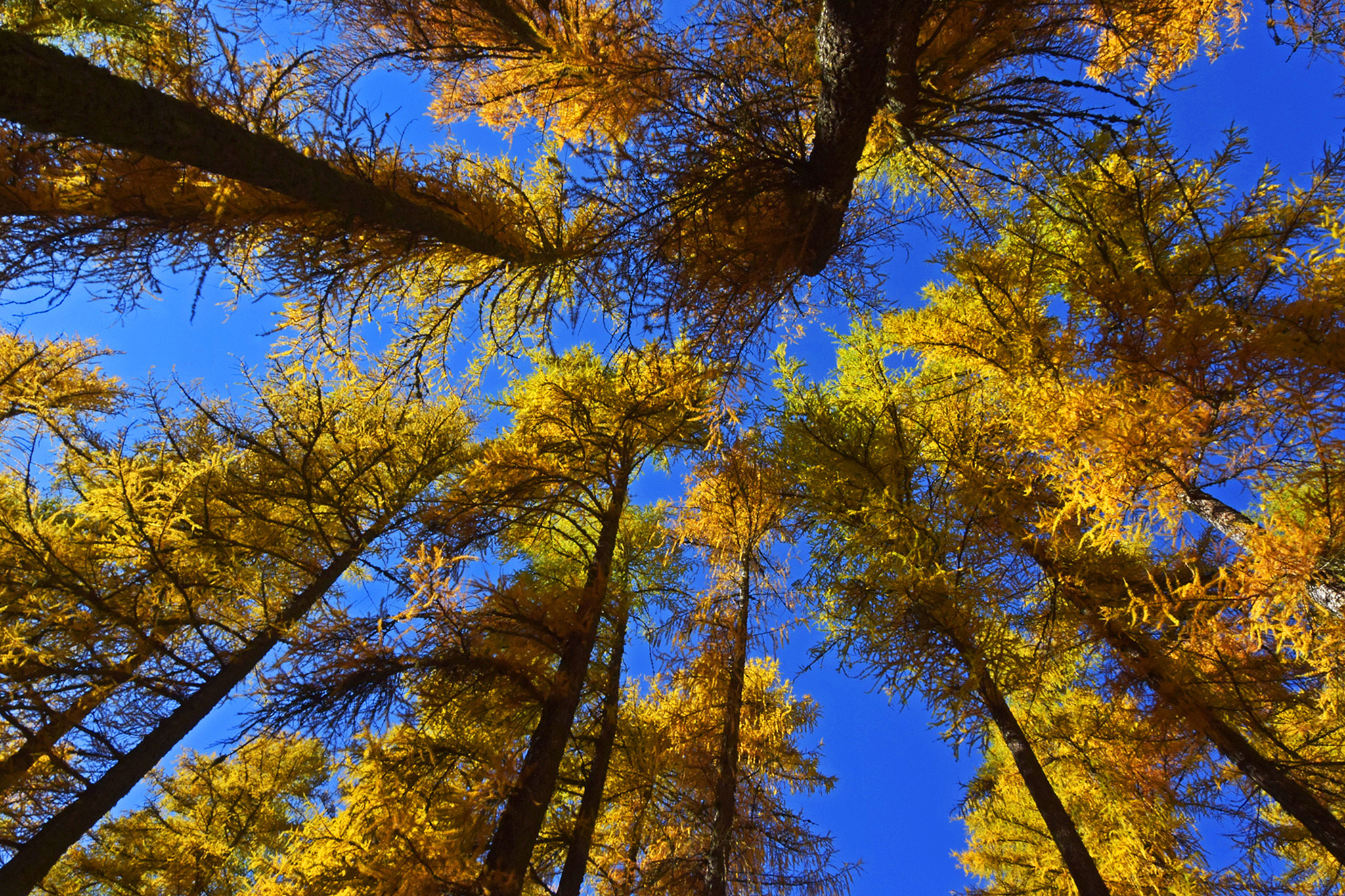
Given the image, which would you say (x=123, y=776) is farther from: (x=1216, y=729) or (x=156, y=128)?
(x=1216, y=729)

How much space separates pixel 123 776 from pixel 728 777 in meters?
4.94

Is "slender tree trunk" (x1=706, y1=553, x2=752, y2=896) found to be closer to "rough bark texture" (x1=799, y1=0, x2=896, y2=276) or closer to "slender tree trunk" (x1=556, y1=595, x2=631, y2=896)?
"slender tree trunk" (x1=556, y1=595, x2=631, y2=896)

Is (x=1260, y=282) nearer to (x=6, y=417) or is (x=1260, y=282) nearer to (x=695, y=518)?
(x=695, y=518)

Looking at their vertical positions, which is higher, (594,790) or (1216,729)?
(1216,729)

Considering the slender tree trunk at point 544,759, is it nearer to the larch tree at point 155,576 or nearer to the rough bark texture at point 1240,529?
the larch tree at point 155,576

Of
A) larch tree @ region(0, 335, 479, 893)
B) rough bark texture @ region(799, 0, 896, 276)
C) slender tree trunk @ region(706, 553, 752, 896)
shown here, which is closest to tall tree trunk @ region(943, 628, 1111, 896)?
slender tree trunk @ region(706, 553, 752, 896)

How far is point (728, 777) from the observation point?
5211 mm

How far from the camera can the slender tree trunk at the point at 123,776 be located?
136 inches

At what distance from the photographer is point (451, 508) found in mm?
5156

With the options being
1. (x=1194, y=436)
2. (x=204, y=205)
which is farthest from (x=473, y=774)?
(x=1194, y=436)

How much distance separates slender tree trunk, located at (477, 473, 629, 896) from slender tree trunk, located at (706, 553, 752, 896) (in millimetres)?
1597

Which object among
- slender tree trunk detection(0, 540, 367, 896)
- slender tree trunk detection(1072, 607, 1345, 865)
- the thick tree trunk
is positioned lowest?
slender tree trunk detection(0, 540, 367, 896)

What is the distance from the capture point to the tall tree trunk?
484cm

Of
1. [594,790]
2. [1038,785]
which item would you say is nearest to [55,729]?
[594,790]
